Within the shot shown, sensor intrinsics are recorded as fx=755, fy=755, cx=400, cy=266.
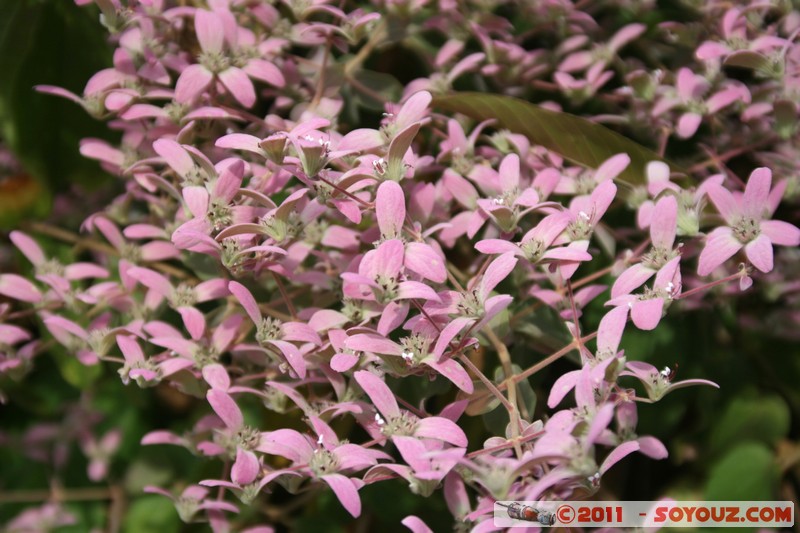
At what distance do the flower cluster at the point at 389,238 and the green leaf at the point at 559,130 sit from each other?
0.01 metres

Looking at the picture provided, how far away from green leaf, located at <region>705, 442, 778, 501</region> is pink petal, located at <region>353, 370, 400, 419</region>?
0.40m

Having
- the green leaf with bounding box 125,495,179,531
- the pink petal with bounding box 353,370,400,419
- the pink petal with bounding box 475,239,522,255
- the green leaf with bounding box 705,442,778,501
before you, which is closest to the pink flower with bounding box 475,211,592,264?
the pink petal with bounding box 475,239,522,255

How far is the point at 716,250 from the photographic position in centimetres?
49

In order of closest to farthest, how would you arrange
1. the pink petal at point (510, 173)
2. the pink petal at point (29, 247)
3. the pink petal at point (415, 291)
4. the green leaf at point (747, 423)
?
the pink petal at point (415, 291) → the pink petal at point (510, 173) → the pink petal at point (29, 247) → the green leaf at point (747, 423)

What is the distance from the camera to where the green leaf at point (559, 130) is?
58 cm

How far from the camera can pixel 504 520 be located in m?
0.41

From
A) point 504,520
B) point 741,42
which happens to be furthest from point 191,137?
point 741,42

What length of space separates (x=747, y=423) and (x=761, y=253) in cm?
34

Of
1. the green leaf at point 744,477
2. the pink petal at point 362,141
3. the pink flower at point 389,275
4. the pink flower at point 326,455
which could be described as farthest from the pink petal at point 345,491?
the green leaf at point 744,477

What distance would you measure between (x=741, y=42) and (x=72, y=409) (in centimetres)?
81

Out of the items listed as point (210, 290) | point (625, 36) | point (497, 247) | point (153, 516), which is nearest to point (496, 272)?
point (497, 247)

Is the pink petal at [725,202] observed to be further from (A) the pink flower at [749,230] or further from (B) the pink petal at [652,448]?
(B) the pink petal at [652,448]

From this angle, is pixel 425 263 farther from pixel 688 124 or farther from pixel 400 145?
pixel 688 124

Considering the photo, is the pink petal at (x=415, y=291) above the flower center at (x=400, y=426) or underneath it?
above
